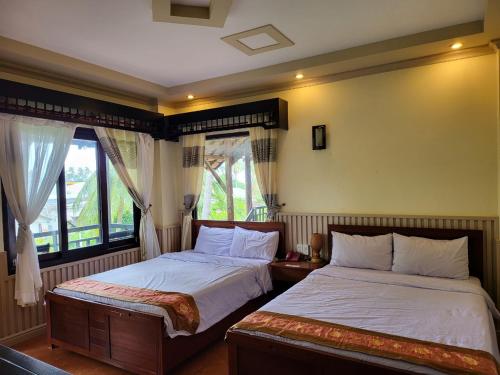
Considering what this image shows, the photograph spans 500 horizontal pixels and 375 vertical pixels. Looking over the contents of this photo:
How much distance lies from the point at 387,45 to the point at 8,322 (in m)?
4.22

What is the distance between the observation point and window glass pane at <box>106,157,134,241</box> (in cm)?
408

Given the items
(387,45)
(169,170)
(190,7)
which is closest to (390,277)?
(387,45)

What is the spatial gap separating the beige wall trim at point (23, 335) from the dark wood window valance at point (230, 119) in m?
2.51

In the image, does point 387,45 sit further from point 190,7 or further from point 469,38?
point 190,7

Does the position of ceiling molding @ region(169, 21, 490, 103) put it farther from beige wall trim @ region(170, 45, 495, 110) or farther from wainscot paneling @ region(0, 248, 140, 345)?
wainscot paneling @ region(0, 248, 140, 345)

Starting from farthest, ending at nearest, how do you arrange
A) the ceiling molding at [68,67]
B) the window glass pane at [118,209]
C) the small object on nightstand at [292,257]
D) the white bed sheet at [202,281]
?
1. the window glass pane at [118,209]
2. the small object on nightstand at [292,257]
3. the ceiling molding at [68,67]
4. the white bed sheet at [202,281]

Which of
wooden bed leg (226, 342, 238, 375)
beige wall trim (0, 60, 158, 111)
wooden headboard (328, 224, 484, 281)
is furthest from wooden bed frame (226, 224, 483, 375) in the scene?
beige wall trim (0, 60, 158, 111)

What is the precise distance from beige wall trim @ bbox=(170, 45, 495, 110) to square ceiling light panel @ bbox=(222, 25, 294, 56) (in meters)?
0.79

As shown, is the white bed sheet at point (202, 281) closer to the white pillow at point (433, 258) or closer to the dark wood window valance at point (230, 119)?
the white pillow at point (433, 258)

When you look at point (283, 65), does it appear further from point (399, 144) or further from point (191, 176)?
point (191, 176)

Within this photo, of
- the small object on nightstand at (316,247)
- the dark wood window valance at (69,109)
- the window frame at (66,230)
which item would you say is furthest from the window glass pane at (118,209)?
the small object on nightstand at (316,247)

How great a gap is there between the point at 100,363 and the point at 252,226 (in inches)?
82.0

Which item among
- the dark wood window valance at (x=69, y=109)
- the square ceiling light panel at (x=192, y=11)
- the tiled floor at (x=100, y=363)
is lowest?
the tiled floor at (x=100, y=363)

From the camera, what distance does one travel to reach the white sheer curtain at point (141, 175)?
4.10m
